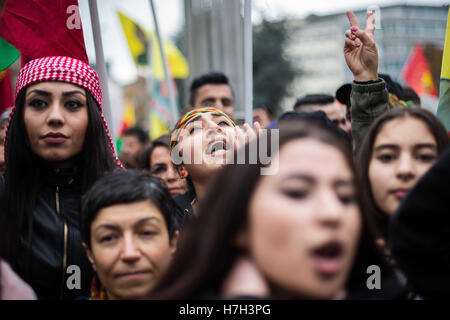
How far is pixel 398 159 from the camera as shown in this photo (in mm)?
2219

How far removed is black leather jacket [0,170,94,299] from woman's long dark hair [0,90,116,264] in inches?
1.8

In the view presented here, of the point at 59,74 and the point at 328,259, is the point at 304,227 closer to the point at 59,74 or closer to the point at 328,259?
the point at 328,259

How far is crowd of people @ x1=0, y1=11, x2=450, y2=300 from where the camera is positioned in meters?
1.36

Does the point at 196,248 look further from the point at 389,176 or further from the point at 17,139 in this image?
Answer: the point at 17,139

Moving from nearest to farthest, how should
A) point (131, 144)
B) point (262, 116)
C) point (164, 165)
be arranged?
point (164, 165) → point (262, 116) → point (131, 144)

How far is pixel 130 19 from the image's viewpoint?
32.9ft

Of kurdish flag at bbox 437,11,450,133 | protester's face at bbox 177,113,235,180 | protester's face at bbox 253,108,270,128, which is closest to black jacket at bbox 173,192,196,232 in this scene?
protester's face at bbox 177,113,235,180

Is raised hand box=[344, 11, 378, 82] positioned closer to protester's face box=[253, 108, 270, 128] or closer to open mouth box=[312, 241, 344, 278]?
open mouth box=[312, 241, 344, 278]

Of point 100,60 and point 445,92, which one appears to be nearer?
point 445,92

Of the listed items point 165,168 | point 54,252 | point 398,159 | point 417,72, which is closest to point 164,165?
point 165,168

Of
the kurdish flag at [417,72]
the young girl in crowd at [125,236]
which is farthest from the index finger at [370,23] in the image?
the kurdish flag at [417,72]

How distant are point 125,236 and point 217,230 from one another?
823 mm

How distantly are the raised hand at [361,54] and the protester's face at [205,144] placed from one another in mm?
753

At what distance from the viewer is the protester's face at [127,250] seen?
212cm
